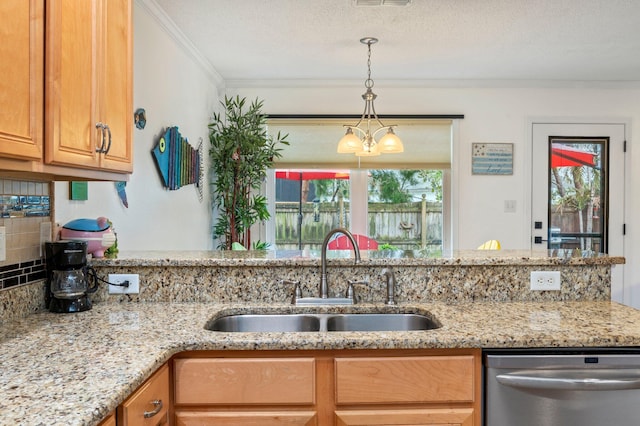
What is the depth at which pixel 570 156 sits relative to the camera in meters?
5.06

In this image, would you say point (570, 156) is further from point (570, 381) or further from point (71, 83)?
point (71, 83)

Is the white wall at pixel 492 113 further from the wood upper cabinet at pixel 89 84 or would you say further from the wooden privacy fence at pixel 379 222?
the wood upper cabinet at pixel 89 84

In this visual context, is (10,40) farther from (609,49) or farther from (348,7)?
(609,49)

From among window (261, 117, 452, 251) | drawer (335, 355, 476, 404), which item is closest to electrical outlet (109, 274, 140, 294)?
drawer (335, 355, 476, 404)

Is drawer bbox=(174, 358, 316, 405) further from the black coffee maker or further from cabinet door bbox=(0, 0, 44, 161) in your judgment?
cabinet door bbox=(0, 0, 44, 161)

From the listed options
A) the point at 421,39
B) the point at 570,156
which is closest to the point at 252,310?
the point at 421,39

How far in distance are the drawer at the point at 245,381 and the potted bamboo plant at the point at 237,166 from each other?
3.00m

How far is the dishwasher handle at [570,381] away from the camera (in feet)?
4.94

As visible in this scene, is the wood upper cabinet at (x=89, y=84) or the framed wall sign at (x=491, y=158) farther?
the framed wall sign at (x=491, y=158)

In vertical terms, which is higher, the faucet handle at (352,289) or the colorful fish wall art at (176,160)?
the colorful fish wall art at (176,160)

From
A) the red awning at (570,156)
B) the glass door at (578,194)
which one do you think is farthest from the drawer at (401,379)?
the red awning at (570,156)

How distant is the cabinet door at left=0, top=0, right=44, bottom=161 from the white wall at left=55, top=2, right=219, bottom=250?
85cm

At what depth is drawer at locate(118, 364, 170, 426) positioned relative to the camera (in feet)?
3.81

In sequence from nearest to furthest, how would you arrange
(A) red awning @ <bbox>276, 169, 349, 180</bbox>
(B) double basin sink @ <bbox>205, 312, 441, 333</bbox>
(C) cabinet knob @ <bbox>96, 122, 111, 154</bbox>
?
(C) cabinet knob @ <bbox>96, 122, 111, 154</bbox> < (B) double basin sink @ <bbox>205, 312, 441, 333</bbox> < (A) red awning @ <bbox>276, 169, 349, 180</bbox>
